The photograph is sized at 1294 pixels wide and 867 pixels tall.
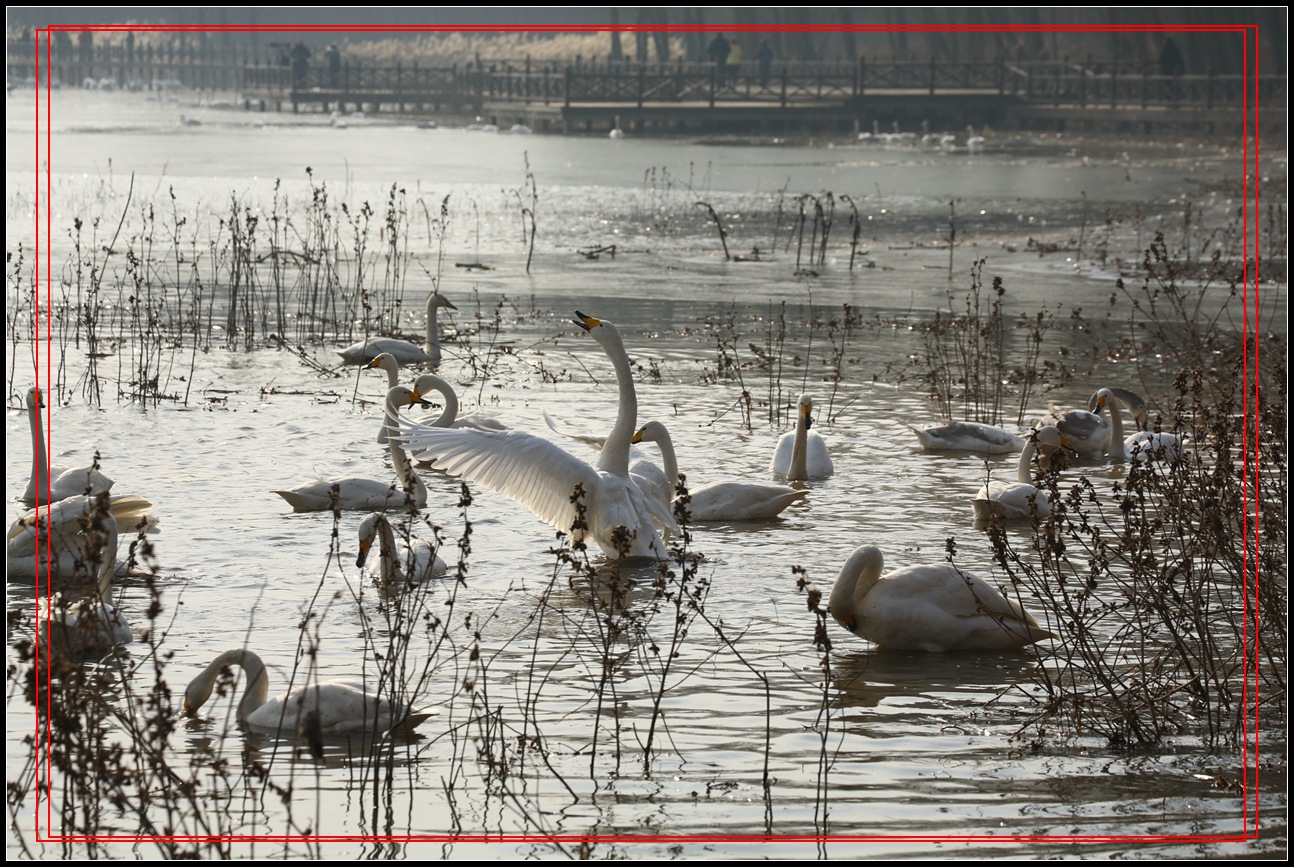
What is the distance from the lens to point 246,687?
537 cm

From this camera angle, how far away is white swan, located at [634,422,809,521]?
836 centimetres

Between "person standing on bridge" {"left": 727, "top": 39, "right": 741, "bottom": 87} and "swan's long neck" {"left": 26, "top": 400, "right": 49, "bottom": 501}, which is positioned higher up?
"person standing on bridge" {"left": 727, "top": 39, "right": 741, "bottom": 87}

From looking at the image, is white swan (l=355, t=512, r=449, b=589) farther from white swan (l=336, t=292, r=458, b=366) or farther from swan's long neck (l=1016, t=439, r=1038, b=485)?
white swan (l=336, t=292, r=458, b=366)

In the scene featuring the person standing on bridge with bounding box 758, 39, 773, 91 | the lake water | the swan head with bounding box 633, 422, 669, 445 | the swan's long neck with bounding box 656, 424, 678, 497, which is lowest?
the lake water

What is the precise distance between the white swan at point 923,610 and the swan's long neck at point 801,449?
2909mm

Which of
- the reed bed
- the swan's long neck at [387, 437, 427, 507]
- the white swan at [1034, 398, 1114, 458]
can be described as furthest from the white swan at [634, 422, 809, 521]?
the white swan at [1034, 398, 1114, 458]

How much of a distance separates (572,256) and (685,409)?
10007 mm

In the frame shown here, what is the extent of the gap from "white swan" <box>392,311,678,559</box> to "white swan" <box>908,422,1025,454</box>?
9.65ft

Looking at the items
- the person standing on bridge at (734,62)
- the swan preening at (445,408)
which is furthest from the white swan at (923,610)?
the person standing on bridge at (734,62)

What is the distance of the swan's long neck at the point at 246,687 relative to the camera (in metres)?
5.21

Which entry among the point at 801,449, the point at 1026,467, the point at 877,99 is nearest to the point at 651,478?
the point at 801,449

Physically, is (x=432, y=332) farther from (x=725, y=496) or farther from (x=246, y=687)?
(x=246, y=687)

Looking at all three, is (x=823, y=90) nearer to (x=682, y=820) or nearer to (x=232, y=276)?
(x=232, y=276)

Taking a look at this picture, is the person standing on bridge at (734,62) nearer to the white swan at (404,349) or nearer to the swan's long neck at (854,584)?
the white swan at (404,349)
